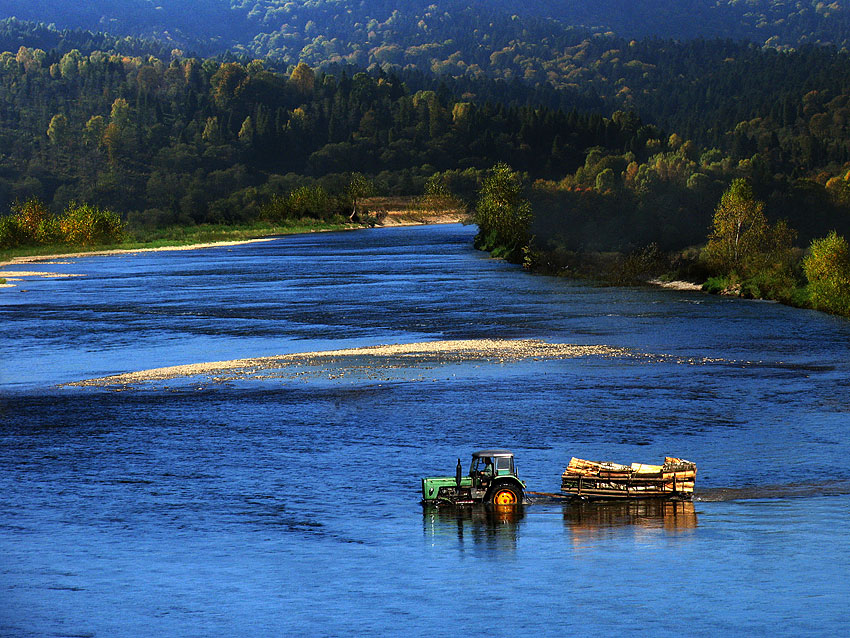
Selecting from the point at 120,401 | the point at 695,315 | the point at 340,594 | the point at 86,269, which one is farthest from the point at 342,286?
the point at 340,594

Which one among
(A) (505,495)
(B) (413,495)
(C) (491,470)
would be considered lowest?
(B) (413,495)

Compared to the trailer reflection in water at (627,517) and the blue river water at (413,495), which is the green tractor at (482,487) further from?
the trailer reflection in water at (627,517)

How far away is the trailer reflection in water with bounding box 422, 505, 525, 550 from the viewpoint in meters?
36.9

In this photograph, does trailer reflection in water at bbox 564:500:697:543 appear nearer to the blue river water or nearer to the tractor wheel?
the blue river water

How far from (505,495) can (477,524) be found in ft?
4.84

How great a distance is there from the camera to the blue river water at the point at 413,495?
103 ft

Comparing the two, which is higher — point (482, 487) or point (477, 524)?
point (482, 487)

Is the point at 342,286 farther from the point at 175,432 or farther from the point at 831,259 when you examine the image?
the point at 175,432

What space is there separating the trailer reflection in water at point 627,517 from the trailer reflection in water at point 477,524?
1.89 metres

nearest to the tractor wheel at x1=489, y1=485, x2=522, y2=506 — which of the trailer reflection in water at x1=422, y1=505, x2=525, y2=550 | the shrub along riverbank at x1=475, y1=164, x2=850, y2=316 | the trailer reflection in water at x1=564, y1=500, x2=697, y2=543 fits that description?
the trailer reflection in water at x1=422, y1=505, x2=525, y2=550

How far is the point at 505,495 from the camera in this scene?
39.1 meters

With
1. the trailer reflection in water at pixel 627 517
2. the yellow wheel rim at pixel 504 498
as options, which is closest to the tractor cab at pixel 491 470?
the yellow wheel rim at pixel 504 498

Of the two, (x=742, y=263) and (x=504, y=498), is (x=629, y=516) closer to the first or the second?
(x=504, y=498)

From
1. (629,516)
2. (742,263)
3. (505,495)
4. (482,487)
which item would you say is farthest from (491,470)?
(742,263)
